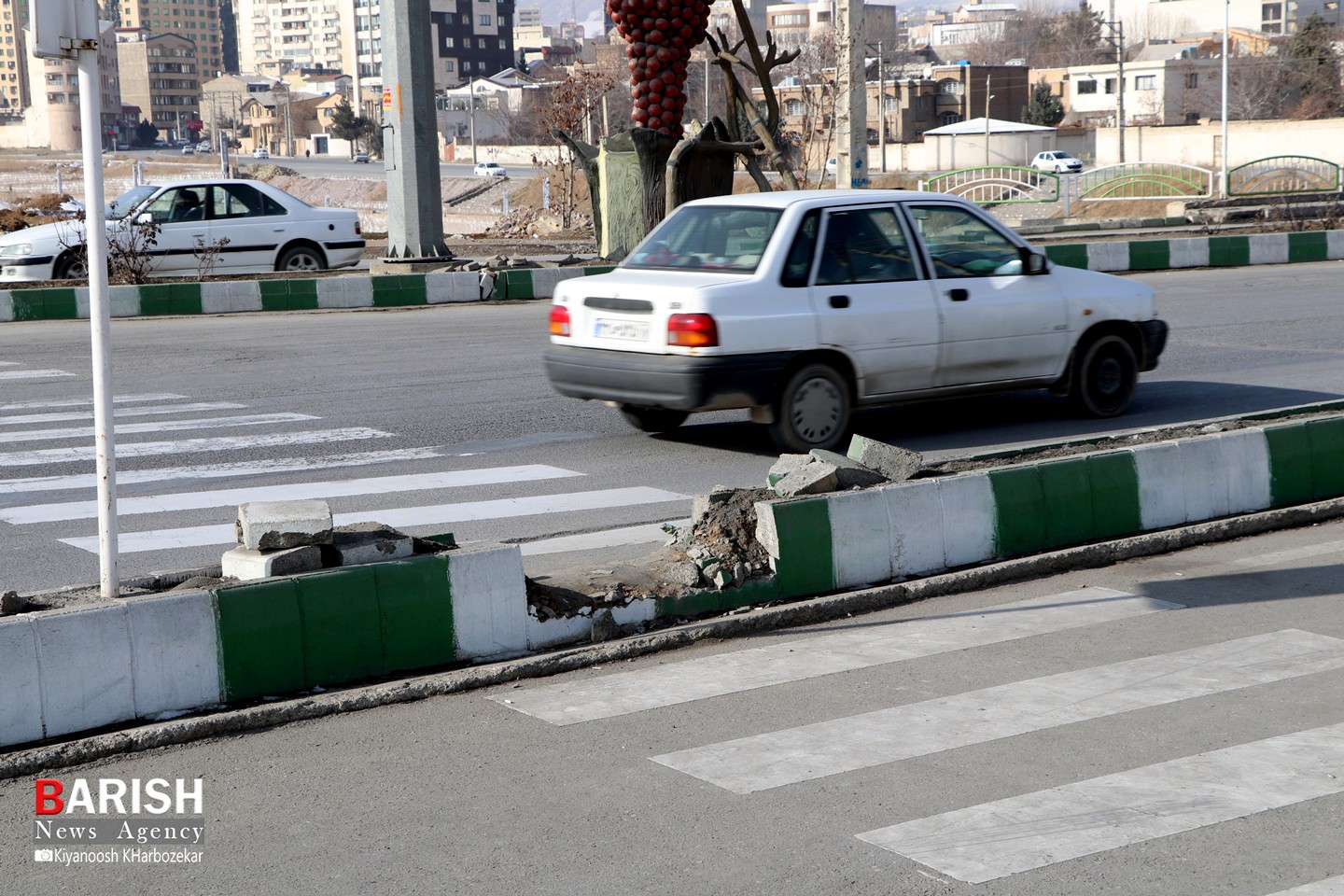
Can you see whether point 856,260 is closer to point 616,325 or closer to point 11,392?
point 616,325

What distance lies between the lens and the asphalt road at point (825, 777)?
12.8 ft

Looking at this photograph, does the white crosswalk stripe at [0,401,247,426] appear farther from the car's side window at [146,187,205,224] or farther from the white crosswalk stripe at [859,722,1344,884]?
the car's side window at [146,187,205,224]

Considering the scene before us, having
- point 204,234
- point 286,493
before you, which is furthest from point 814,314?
point 204,234

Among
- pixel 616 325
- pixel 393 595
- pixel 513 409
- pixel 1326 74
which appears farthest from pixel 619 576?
pixel 1326 74

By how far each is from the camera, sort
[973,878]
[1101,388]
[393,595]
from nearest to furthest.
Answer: [973,878], [393,595], [1101,388]

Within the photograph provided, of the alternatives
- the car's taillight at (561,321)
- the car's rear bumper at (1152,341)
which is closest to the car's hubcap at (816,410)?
the car's taillight at (561,321)

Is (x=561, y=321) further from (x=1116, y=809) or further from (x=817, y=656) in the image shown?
(x=1116, y=809)

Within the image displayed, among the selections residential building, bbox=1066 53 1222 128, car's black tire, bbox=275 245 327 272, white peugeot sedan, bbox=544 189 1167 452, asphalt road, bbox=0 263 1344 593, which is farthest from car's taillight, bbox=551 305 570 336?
residential building, bbox=1066 53 1222 128

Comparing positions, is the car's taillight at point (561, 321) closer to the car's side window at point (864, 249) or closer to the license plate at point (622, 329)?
the license plate at point (622, 329)

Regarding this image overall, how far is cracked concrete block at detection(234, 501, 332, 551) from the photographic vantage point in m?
5.48

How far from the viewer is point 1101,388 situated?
11078mm

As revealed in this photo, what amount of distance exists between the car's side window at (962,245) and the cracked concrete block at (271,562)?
5743 millimetres

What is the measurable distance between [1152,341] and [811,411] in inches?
124

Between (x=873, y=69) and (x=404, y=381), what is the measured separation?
11889cm
